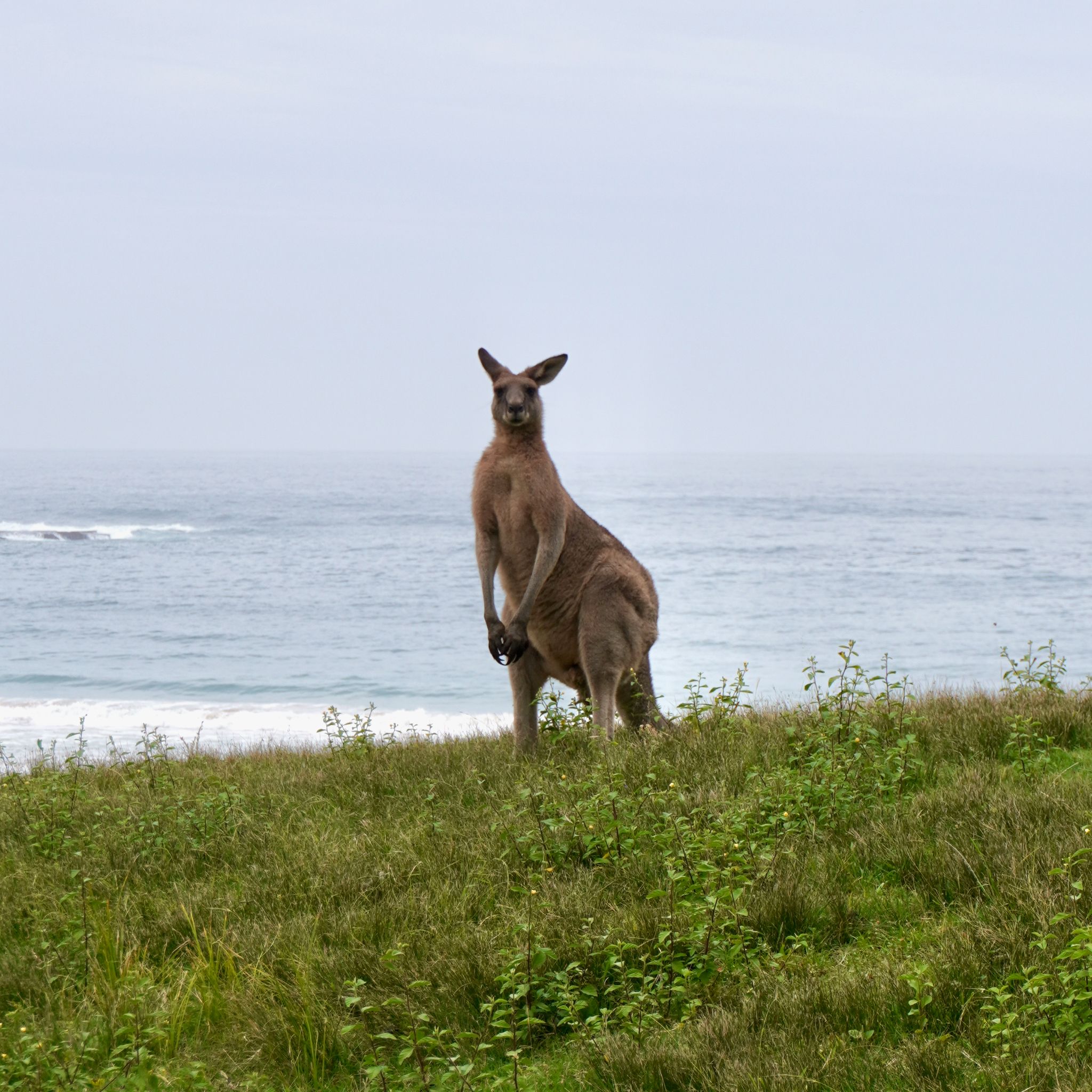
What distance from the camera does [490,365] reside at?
24.5 ft

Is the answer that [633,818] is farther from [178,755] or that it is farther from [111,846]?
[178,755]

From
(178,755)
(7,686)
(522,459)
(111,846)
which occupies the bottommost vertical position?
(7,686)

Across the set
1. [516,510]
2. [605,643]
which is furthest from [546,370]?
[605,643]

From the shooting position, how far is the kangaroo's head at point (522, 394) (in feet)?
23.1

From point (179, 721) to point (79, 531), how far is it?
47149 mm

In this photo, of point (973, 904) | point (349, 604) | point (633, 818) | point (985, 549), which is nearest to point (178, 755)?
point (633, 818)

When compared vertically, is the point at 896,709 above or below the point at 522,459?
below

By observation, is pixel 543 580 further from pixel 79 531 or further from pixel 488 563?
pixel 79 531

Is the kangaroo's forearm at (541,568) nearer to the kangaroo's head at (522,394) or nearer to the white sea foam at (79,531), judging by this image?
the kangaroo's head at (522,394)

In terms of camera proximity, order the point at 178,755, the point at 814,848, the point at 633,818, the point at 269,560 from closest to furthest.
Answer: the point at 814,848
the point at 633,818
the point at 178,755
the point at 269,560

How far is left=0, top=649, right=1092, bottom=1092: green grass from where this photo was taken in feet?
11.1

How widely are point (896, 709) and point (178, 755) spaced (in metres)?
6.51

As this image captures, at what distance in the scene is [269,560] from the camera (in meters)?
55.2

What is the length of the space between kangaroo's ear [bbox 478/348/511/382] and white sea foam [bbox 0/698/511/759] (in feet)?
30.0
